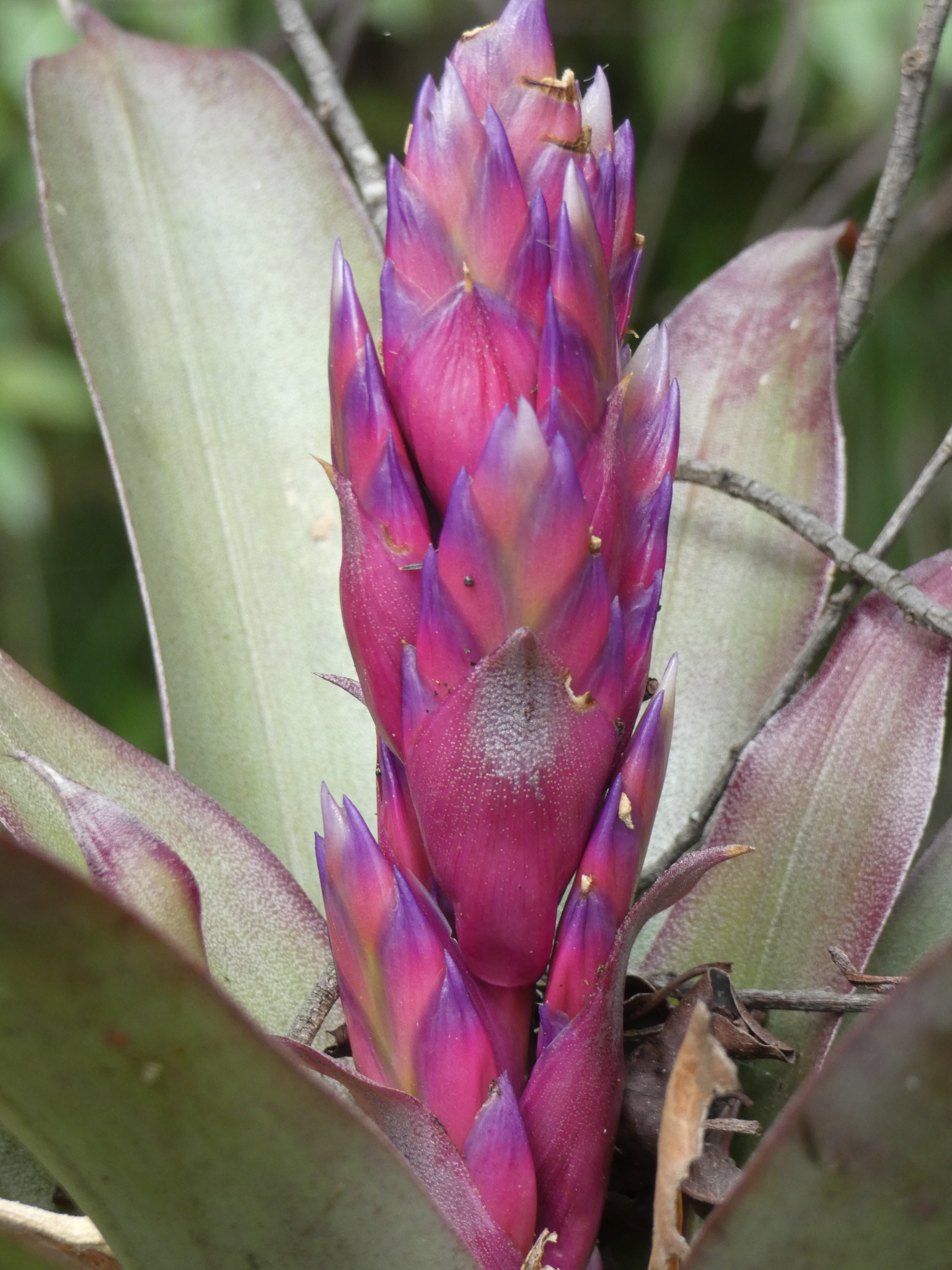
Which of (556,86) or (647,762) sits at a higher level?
(556,86)

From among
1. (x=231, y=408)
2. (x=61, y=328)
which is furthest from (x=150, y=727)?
(x=231, y=408)

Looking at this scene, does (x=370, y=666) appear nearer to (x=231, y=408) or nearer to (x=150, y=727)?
(x=231, y=408)

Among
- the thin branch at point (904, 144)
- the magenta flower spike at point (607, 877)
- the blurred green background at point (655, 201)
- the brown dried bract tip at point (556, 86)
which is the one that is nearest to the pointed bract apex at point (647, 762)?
the magenta flower spike at point (607, 877)

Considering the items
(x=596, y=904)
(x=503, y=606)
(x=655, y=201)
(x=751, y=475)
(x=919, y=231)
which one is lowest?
(x=596, y=904)

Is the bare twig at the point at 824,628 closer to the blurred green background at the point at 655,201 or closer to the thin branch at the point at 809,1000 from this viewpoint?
the thin branch at the point at 809,1000

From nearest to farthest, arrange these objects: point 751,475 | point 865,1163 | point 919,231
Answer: point 865,1163 → point 751,475 → point 919,231

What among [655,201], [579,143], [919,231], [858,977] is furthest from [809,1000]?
[655,201]

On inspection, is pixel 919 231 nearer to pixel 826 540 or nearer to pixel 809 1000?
pixel 826 540

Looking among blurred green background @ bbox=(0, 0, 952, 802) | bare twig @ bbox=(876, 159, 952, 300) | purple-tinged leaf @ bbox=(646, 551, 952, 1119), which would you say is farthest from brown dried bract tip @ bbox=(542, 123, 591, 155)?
bare twig @ bbox=(876, 159, 952, 300)
